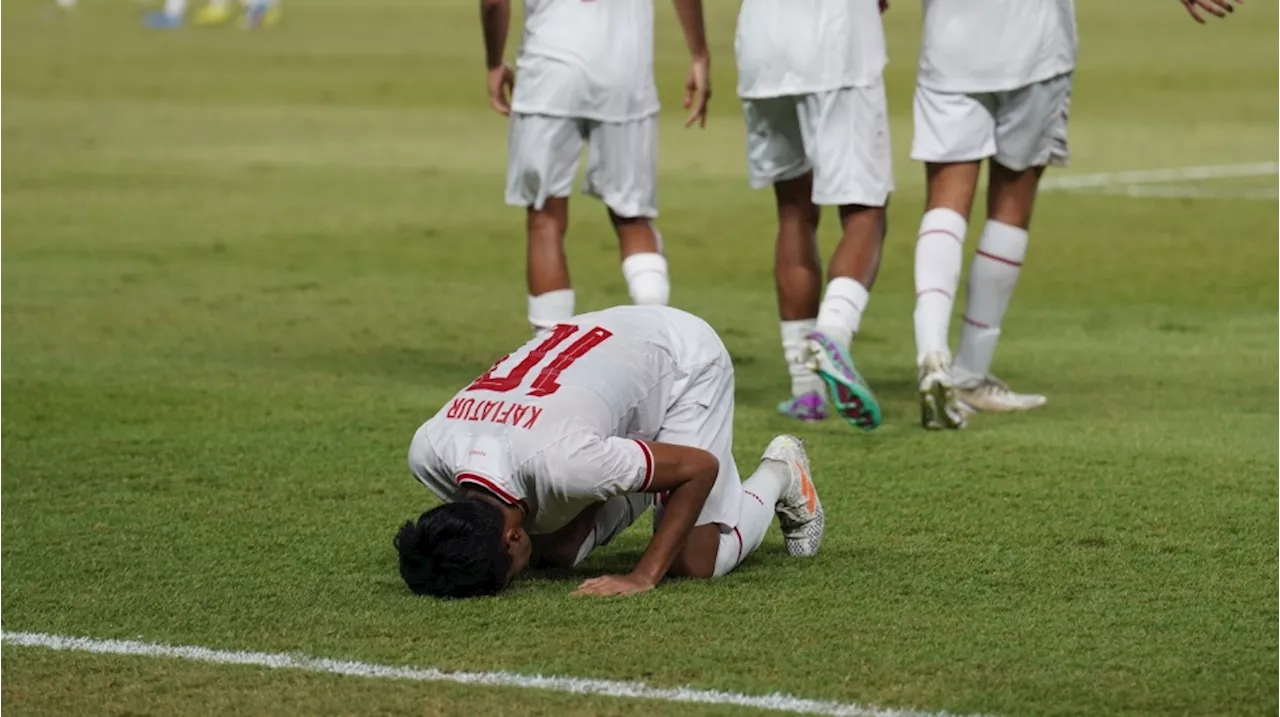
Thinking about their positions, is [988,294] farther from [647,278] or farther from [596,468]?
[596,468]

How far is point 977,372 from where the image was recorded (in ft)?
26.0

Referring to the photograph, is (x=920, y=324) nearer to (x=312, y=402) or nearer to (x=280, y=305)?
(x=312, y=402)

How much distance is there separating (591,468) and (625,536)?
105cm

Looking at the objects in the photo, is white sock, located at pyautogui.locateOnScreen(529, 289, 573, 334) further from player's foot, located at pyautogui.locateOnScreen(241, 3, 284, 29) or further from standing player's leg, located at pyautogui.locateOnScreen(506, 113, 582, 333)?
player's foot, located at pyautogui.locateOnScreen(241, 3, 284, 29)

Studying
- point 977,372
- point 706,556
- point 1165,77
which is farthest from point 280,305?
point 1165,77

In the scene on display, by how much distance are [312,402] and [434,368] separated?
Result: 0.88m

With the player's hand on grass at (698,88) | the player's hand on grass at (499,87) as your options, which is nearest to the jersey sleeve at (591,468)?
the player's hand on grass at (698,88)

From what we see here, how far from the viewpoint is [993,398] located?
784cm

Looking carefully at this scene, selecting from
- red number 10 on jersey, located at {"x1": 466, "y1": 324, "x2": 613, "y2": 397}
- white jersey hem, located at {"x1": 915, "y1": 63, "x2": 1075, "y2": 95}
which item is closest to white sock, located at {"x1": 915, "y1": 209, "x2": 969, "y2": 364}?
white jersey hem, located at {"x1": 915, "y1": 63, "x2": 1075, "y2": 95}

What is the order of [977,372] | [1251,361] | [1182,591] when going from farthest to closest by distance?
[1251,361]
[977,372]
[1182,591]

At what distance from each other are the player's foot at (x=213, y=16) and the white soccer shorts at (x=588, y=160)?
30856mm

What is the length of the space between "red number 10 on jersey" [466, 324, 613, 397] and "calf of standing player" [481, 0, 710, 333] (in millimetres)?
2445

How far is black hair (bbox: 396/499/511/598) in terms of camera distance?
4.95m

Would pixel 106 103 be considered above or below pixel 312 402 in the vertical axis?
below
